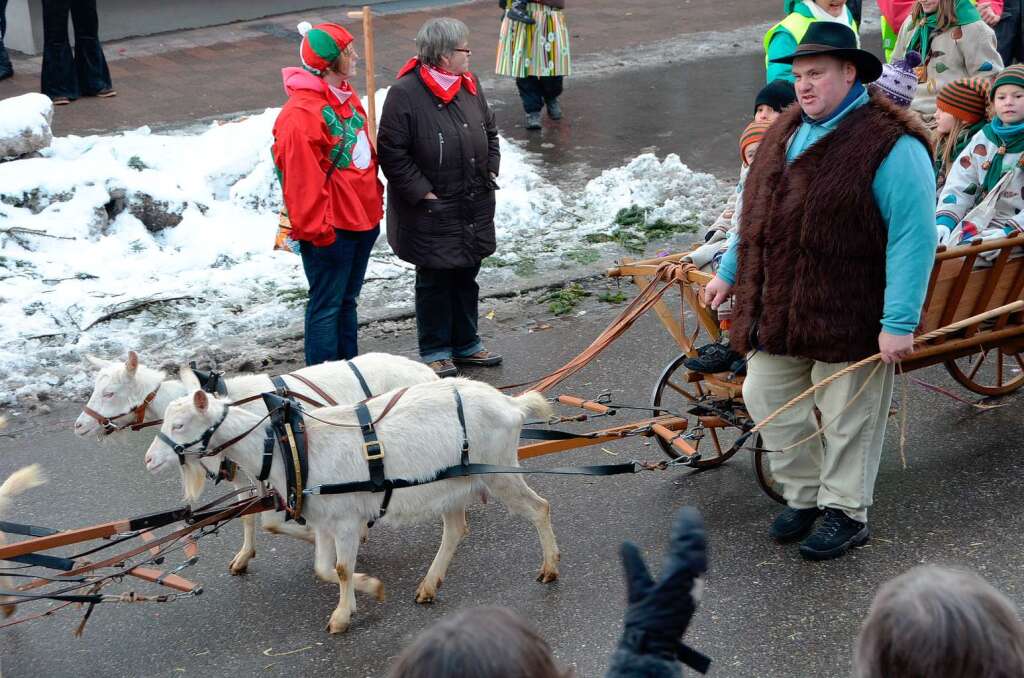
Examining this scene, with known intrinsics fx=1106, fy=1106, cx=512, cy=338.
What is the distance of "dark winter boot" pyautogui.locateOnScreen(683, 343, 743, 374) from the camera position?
5.57 meters

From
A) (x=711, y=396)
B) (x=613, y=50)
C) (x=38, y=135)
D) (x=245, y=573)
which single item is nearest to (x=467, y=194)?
(x=711, y=396)

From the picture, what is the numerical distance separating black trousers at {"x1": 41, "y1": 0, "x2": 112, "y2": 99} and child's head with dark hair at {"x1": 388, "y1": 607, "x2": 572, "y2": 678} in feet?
39.7

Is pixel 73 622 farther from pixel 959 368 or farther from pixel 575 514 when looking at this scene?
pixel 959 368

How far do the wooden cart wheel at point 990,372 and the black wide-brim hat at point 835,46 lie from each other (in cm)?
233

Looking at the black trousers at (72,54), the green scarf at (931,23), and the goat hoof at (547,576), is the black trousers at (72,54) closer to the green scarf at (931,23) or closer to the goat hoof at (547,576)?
the green scarf at (931,23)

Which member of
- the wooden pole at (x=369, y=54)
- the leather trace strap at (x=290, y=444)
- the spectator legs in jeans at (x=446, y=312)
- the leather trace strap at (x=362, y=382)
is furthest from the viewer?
the wooden pole at (x=369, y=54)

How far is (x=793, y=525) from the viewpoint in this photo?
5.36 meters

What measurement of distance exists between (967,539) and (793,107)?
2.21 m

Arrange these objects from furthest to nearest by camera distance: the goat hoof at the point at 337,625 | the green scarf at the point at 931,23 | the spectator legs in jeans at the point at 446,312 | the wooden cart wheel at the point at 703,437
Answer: the green scarf at the point at 931,23, the spectator legs in jeans at the point at 446,312, the wooden cart wheel at the point at 703,437, the goat hoof at the point at 337,625

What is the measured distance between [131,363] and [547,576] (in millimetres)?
2256

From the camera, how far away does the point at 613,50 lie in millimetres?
15875

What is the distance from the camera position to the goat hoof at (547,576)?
17.0 ft

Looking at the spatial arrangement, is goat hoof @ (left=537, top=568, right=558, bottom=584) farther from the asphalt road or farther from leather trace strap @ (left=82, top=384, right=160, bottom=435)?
leather trace strap @ (left=82, top=384, right=160, bottom=435)

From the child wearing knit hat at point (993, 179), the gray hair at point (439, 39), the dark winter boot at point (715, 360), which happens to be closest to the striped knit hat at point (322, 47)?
the gray hair at point (439, 39)
